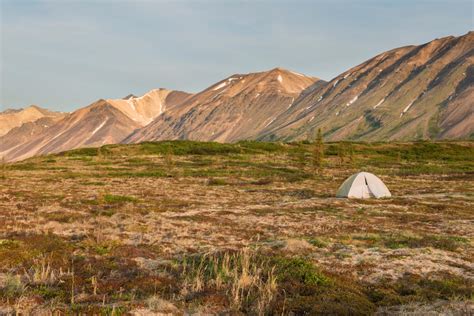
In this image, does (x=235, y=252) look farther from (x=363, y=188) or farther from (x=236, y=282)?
(x=363, y=188)

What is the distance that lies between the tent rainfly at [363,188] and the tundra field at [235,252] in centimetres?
212

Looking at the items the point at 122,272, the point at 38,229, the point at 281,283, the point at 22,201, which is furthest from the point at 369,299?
the point at 22,201

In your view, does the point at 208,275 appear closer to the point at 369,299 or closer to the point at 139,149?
the point at 369,299

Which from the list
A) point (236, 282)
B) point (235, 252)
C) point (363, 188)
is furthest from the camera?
point (363, 188)

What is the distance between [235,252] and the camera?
18594mm

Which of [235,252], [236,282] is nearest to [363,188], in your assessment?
[235,252]

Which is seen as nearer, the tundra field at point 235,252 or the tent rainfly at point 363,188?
the tundra field at point 235,252

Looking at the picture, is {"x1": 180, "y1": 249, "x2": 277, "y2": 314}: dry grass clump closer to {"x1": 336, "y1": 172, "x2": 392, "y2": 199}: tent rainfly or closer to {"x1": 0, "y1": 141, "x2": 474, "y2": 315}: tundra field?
{"x1": 0, "y1": 141, "x2": 474, "y2": 315}: tundra field

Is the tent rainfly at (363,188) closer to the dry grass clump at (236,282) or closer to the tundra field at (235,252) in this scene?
the tundra field at (235,252)

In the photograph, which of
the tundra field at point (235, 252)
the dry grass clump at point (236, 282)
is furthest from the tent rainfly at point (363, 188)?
the dry grass clump at point (236, 282)

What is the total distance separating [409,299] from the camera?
42.9 ft

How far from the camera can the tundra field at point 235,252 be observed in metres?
12.6

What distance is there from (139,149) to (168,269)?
4335 inches

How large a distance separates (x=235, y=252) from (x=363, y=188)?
30.4 m
